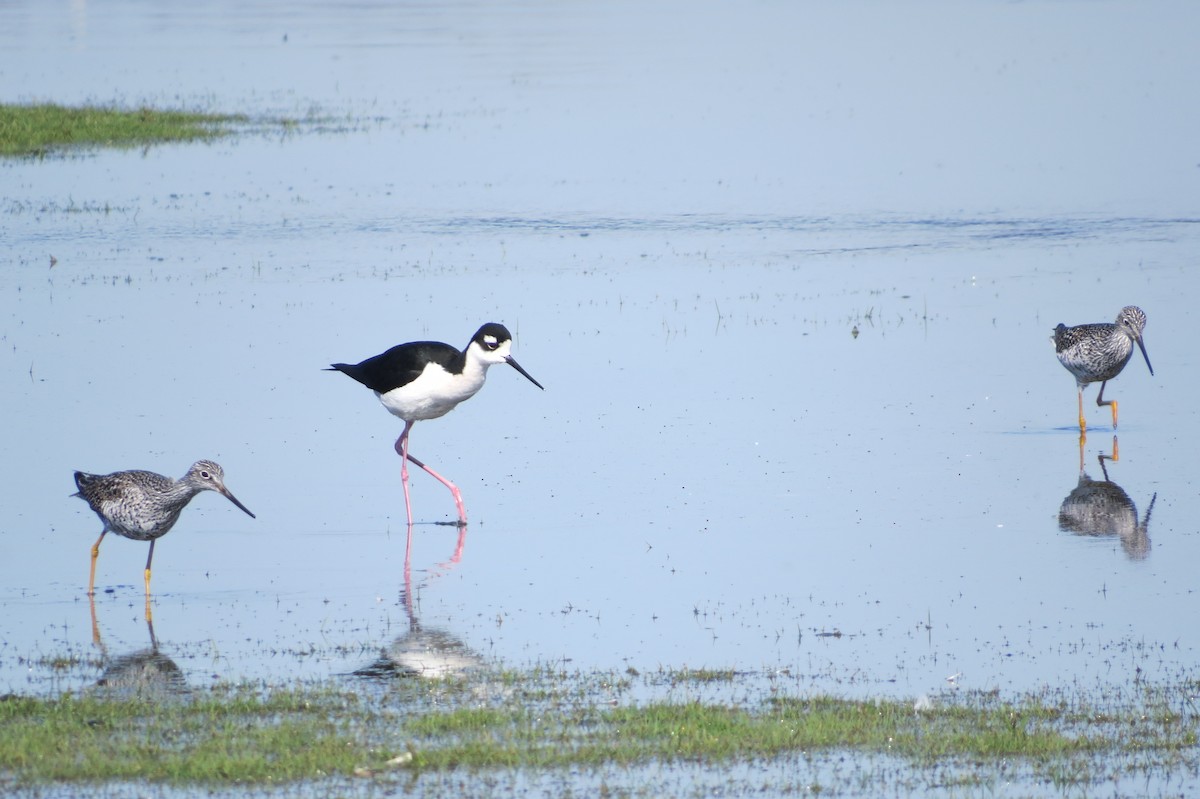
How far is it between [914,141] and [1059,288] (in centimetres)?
1321

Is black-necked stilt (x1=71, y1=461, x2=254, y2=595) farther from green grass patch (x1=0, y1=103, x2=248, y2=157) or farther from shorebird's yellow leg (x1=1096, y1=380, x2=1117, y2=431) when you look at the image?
green grass patch (x1=0, y1=103, x2=248, y2=157)

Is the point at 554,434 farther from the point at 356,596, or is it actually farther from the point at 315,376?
the point at 356,596

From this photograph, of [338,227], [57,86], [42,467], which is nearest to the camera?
[42,467]

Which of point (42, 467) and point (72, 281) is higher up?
point (72, 281)

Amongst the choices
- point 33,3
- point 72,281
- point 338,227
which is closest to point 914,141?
point 338,227

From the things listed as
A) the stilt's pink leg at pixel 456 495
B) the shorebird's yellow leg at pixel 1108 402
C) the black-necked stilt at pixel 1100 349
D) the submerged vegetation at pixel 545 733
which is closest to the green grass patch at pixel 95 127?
the stilt's pink leg at pixel 456 495

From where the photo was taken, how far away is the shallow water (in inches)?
444

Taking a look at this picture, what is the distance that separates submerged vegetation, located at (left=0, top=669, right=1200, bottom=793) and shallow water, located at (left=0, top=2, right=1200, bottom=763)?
1.94 feet

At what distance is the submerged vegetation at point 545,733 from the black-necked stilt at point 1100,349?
734 cm

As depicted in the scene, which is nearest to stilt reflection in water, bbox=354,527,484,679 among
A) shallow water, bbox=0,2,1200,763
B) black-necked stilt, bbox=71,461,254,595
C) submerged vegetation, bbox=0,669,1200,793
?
shallow water, bbox=0,2,1200,763

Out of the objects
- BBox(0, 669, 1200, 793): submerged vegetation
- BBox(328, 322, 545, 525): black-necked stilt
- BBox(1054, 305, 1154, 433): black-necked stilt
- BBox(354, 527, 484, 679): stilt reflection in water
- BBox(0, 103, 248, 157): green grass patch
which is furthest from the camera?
BBox(0, 103, 248, 157): green grass patch

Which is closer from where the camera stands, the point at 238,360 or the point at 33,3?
the point at 238,360

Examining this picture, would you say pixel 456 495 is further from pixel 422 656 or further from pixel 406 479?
pixel 422 656

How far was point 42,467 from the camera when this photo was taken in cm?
1530
